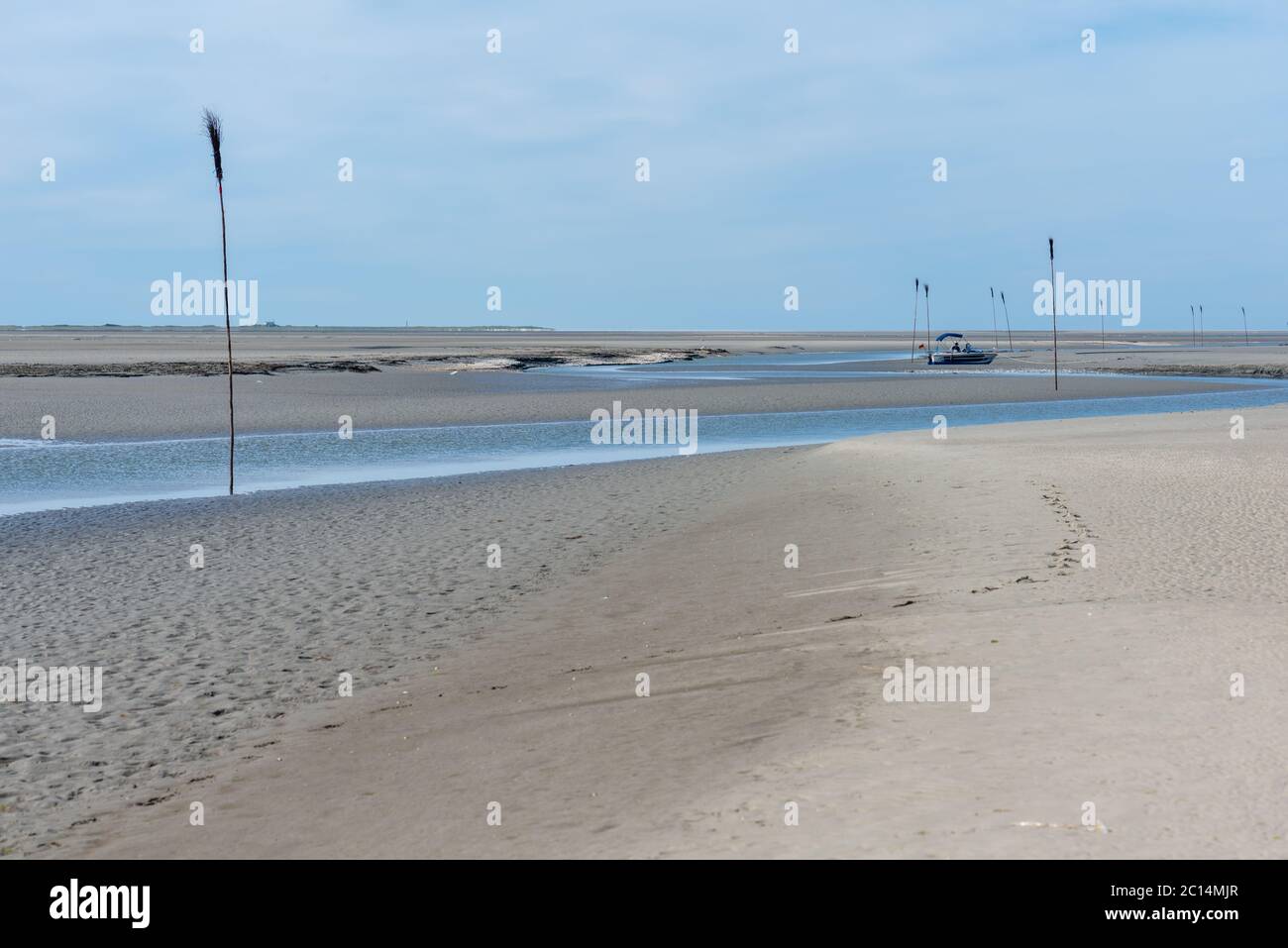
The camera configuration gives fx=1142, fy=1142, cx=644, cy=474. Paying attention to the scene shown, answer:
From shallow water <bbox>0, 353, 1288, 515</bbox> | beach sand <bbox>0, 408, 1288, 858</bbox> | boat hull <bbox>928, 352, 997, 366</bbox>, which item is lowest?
beach sand <bbox>0, 408, 1288, 858</bbox>

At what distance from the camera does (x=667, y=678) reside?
939 cm

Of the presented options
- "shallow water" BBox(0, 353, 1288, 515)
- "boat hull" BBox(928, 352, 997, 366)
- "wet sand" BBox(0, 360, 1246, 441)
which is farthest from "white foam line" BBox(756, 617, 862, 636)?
"boat hull" BBox(928, 352, 997, 366)

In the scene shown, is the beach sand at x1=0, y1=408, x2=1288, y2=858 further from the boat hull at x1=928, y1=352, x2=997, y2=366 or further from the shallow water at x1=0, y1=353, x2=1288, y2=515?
the boat hull at x1=928, y1=352, x2=997, y2=366

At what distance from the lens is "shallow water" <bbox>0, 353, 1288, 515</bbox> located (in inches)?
909

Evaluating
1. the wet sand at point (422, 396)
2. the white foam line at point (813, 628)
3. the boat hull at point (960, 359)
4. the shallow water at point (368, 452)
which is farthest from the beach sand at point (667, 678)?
the boat hull at point (960, 359)

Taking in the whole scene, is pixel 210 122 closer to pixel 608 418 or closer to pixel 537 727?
pixel 537 727

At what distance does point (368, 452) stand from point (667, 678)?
2153cm

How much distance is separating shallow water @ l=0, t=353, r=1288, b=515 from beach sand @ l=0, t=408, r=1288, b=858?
13.8 feet

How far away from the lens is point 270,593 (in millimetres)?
13266

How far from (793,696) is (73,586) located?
31.1ft

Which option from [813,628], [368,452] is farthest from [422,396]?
[813,628]

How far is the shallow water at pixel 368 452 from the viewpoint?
909 inches

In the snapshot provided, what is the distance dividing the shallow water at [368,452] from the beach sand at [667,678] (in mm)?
4194
